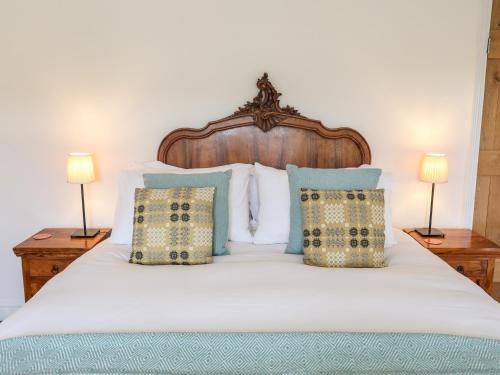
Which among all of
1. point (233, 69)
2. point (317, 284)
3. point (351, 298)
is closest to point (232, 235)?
point (317, 284)

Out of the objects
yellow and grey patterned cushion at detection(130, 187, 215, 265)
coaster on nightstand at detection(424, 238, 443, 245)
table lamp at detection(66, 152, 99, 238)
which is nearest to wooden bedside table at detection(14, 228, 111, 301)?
table lamp at detection(66, 152, 99, 238)

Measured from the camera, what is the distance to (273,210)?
227cm

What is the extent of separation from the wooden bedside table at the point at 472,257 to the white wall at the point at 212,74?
1.63 feet

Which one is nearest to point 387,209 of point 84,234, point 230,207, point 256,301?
point 230,207

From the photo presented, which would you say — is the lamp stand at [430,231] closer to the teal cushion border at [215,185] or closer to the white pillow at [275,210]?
the white pillow at [275,210]

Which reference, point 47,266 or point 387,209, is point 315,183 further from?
point 47,266

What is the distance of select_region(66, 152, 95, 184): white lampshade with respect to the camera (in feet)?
8.34

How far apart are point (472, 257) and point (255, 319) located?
1612 millimetres

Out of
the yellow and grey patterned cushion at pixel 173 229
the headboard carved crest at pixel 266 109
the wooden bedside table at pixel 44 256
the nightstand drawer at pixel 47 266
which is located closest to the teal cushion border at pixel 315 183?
the yellow and grey patterned cushion at pixel 173 229

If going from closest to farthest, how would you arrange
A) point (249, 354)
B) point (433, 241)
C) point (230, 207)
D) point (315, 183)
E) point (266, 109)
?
point (249, 354) → point (315, 183) → point (230, 207) → point (433, 241) → point (266, 109)

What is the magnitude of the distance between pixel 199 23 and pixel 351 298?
1.90 m

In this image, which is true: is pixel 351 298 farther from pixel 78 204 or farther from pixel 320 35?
pixel 78 204

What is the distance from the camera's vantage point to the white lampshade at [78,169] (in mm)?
2541

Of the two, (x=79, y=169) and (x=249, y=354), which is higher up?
(x=79, y=169)
